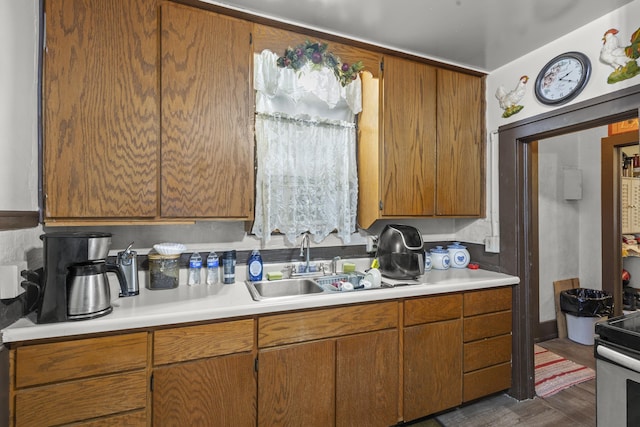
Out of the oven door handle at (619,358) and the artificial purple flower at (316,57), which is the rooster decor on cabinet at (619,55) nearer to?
the oven door handle at (619,358)

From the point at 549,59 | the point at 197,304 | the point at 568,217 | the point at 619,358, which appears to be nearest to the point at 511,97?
the point at 549,59

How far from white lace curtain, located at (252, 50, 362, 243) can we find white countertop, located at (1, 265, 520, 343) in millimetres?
436

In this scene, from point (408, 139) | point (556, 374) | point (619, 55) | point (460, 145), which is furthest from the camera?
point (556, 374)

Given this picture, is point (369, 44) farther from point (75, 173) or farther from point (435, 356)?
point (435, 356)

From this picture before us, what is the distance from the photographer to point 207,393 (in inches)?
56.0

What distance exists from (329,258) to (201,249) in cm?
88

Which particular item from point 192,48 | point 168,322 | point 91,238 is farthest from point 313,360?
point 192,48

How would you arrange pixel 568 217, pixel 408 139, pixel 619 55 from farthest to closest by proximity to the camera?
pixel 568 217
pixel 408 139
pixel 619 55

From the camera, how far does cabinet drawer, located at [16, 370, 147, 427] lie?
3.84 ft

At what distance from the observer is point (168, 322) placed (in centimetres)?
134

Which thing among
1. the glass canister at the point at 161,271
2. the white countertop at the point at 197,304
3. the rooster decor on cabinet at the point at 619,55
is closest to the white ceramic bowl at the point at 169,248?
the glass canister at the point at 161,271

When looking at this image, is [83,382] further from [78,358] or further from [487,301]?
[487,301]

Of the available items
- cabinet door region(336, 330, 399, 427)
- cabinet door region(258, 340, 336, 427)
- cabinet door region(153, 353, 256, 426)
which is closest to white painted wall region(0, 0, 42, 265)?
cabinet door region(153, 353, 256, 426)

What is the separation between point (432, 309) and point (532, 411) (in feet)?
3.46
